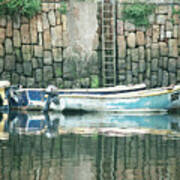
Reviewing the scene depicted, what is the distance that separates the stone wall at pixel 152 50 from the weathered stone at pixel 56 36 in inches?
77.1

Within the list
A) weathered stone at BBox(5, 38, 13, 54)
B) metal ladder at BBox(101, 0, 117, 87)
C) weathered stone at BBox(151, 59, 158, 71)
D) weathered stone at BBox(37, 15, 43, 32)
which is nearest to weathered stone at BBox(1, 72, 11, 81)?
weathered stone at BBox(5, 38, 13, 54)

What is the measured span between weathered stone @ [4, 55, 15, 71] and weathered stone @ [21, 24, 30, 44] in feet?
2.18

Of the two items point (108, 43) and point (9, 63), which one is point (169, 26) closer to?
point (108, 43)

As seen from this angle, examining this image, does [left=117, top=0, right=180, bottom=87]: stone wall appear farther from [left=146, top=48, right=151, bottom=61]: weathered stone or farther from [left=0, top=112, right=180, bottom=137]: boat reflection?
[left=0, top=112, right=180, bottom=137]: boat reflection

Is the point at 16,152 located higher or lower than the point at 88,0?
lower

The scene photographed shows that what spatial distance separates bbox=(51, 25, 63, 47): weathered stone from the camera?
25938 millimetres

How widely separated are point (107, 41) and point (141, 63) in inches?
52.9

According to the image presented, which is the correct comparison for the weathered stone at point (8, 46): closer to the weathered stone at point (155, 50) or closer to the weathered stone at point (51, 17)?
the weathered stone at point (51, 17)

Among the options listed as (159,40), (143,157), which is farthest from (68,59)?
(143,157)

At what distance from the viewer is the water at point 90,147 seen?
13164 millimetres

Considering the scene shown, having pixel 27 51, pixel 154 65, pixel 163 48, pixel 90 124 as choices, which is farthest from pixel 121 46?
pixel 90 124

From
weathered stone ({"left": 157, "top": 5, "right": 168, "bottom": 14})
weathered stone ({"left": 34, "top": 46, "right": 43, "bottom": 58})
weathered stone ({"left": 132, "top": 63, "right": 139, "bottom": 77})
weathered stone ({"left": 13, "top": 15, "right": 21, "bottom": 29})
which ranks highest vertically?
weathered stone ({"left": 157, "top": 5, "right": 168, "bottom": 14})

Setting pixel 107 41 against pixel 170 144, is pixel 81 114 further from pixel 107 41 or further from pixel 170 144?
pixel 170 144

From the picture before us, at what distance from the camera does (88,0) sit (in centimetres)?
2622
